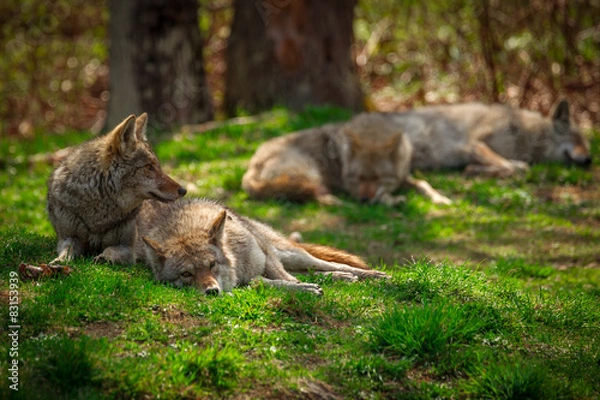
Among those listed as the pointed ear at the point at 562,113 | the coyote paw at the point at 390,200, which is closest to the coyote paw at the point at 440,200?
the coyote paw at the point at 390,200

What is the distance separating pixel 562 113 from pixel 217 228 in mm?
9079

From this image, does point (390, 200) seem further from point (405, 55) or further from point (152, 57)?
point (405, 55)

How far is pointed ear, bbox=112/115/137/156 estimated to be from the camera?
21.5 ft

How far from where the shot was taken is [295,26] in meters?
14.4

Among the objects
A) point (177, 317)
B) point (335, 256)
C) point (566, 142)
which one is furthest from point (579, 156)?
point (177, 317)

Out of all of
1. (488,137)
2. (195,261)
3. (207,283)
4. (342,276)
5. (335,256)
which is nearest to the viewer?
(207,283)

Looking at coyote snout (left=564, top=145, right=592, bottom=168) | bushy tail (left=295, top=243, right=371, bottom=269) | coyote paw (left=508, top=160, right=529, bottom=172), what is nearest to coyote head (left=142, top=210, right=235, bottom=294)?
bushy tail (left=295, top=243, right=371, bottom=269)

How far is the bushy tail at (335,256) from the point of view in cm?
718

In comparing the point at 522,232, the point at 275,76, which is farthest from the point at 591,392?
the point at 275,76

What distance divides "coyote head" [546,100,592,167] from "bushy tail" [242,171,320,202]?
4.78 m

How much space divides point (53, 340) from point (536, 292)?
15.4 ft

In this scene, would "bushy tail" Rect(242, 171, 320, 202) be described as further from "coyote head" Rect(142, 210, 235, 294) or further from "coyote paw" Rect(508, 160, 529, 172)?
"coyote head" Rect(142, 210, 235, 294)

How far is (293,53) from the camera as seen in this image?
566 inches

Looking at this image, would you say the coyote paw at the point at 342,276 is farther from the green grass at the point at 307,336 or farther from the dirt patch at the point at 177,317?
the dirt patch at the point at 177,317
